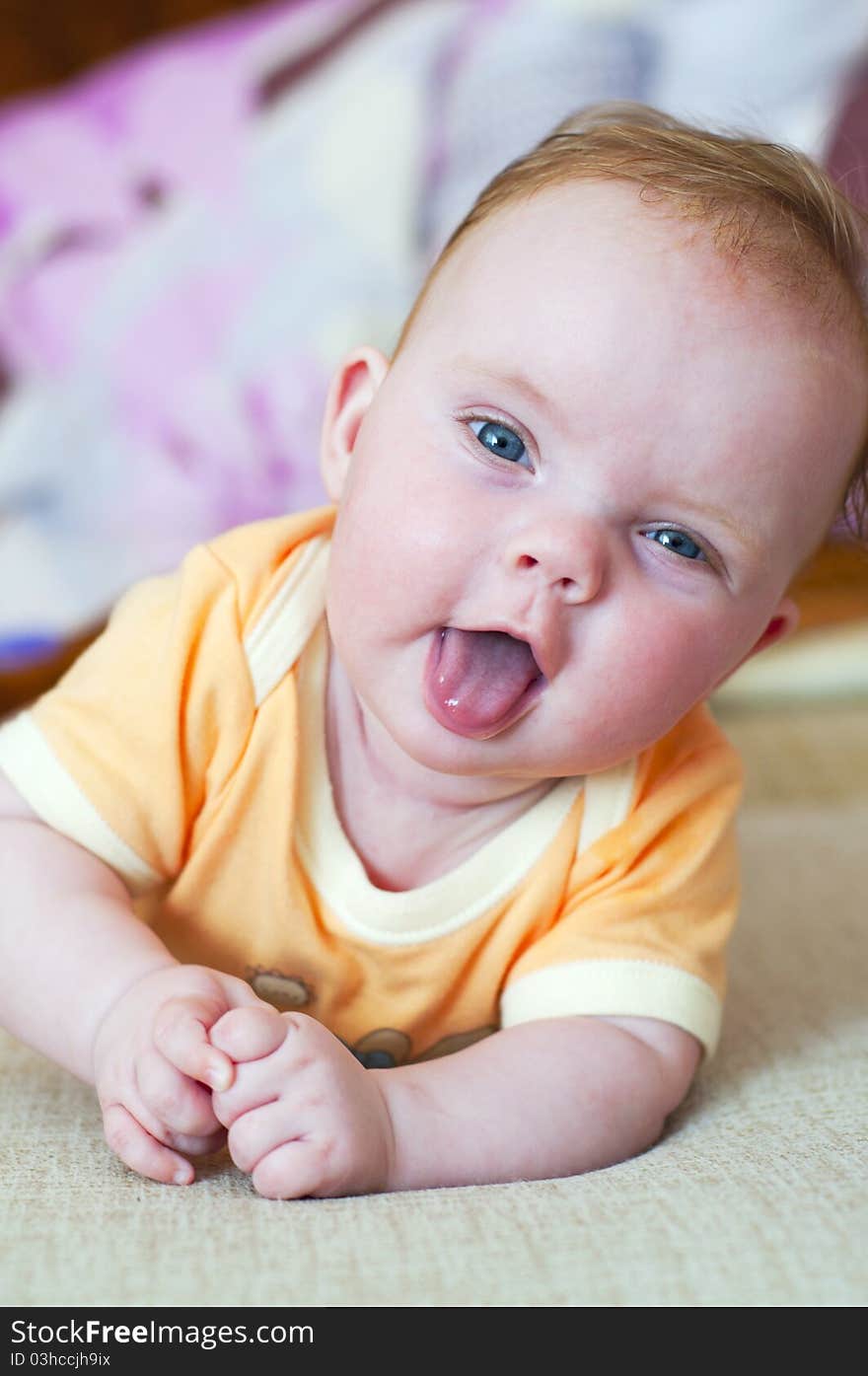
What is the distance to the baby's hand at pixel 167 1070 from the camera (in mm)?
659

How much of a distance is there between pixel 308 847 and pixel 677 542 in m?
0.27

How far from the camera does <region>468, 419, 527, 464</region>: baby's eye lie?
28.5 inches

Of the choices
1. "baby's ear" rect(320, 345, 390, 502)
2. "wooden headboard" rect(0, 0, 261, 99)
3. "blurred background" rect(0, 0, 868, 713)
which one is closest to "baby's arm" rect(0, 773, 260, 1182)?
"baby's ear" rect(320, 345, 390, 502)

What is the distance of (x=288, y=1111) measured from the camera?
66 cm

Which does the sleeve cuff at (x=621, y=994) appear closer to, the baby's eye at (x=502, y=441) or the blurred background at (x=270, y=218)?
the baby's eye at (x=502, y=441)

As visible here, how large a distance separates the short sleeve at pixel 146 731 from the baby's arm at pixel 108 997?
19mm

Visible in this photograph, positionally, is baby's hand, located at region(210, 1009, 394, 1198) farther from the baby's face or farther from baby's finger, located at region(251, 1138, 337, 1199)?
the baby's face

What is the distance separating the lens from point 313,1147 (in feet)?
2.17

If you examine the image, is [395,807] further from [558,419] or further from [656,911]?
[558,419]

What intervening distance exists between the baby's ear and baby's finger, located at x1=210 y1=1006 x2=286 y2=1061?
1.05ft

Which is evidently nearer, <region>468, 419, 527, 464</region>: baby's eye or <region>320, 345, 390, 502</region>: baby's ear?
<region>468, 419, 527, 464</region>: baby's eye

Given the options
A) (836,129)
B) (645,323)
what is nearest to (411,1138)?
(645,323)

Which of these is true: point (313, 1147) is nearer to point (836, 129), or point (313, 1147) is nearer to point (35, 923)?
point (35, 923)
